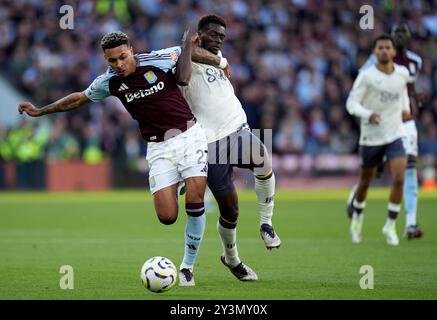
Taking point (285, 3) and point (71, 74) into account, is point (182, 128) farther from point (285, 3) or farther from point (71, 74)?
point (285, 3)

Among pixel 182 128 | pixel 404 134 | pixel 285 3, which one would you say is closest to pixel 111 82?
pixel 182 128

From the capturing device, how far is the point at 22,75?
29781mm

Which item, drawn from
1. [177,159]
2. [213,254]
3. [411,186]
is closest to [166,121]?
[177,159]

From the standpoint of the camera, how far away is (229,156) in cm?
1008

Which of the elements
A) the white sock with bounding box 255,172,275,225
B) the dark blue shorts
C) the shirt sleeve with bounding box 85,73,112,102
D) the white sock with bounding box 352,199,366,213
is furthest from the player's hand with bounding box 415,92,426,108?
the shirt sleeve with bounding box 85,73,112,102

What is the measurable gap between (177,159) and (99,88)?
101 centimetres

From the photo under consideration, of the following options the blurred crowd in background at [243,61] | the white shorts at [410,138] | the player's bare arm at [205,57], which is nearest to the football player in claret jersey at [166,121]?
the player's bare arm at [205,57]

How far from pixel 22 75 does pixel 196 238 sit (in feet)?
69.7

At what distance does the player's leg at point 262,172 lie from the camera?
1007 centimetres

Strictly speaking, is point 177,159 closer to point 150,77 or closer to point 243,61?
point 150,77

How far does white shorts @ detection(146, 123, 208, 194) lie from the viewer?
370 inches

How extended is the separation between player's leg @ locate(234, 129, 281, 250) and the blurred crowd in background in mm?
15952

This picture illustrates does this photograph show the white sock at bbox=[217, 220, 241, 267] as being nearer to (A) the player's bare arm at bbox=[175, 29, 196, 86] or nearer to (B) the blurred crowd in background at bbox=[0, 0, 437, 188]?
(A) the player's bare arm at bbox=[175, 29, 196, 86]

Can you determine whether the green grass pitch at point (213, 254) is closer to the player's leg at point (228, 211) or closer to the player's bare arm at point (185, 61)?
the player's leg at point (228, 211)
